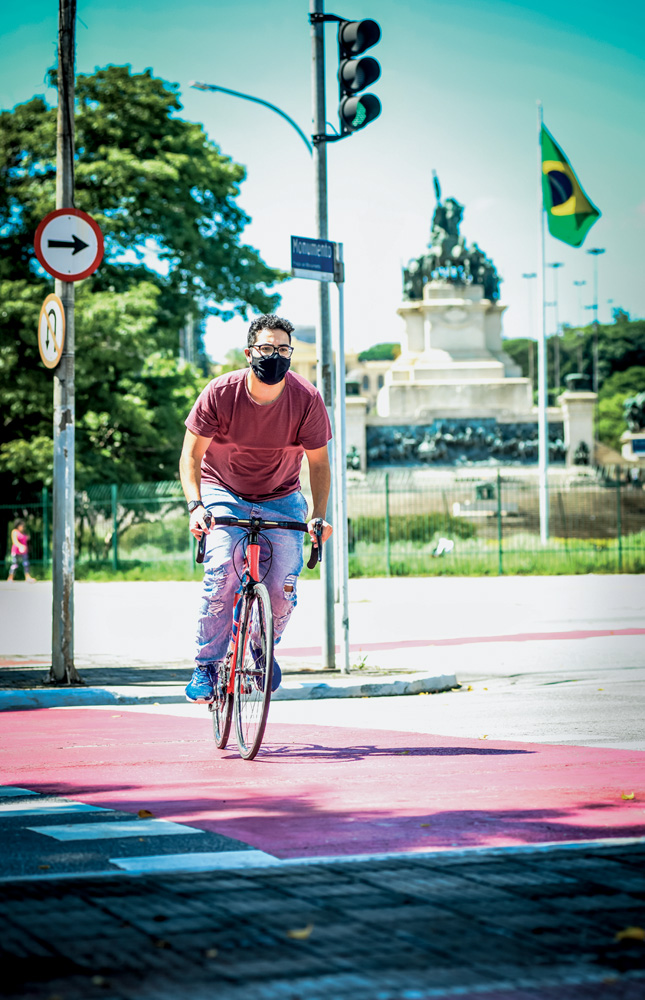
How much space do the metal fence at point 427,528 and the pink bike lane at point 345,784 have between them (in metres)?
23.4

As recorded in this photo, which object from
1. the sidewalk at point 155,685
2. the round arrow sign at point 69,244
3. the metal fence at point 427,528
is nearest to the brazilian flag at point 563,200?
the metal fence at point 427,528

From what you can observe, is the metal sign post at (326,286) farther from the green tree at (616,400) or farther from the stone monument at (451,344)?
the green tree at (616,400)

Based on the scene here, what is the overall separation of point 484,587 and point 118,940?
2249 cm

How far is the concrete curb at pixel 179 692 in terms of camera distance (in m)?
9.47

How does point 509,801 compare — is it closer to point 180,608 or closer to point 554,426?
point 180,608

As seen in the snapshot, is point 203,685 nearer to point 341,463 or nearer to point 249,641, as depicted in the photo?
point 249,641

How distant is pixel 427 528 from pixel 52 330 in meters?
24.3

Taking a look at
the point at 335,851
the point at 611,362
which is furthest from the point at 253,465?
the point at 611,362

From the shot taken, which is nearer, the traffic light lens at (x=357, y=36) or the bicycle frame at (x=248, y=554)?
the bicycle frame at (x=248, y=554)

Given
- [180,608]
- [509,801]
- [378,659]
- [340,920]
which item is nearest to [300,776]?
[509,801]

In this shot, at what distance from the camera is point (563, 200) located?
3434 centimetres

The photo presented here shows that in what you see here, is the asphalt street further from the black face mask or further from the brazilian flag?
the brazilian flag

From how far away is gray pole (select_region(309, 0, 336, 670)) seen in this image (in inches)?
436

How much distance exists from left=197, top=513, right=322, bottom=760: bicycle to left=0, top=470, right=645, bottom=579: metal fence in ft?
78.8
